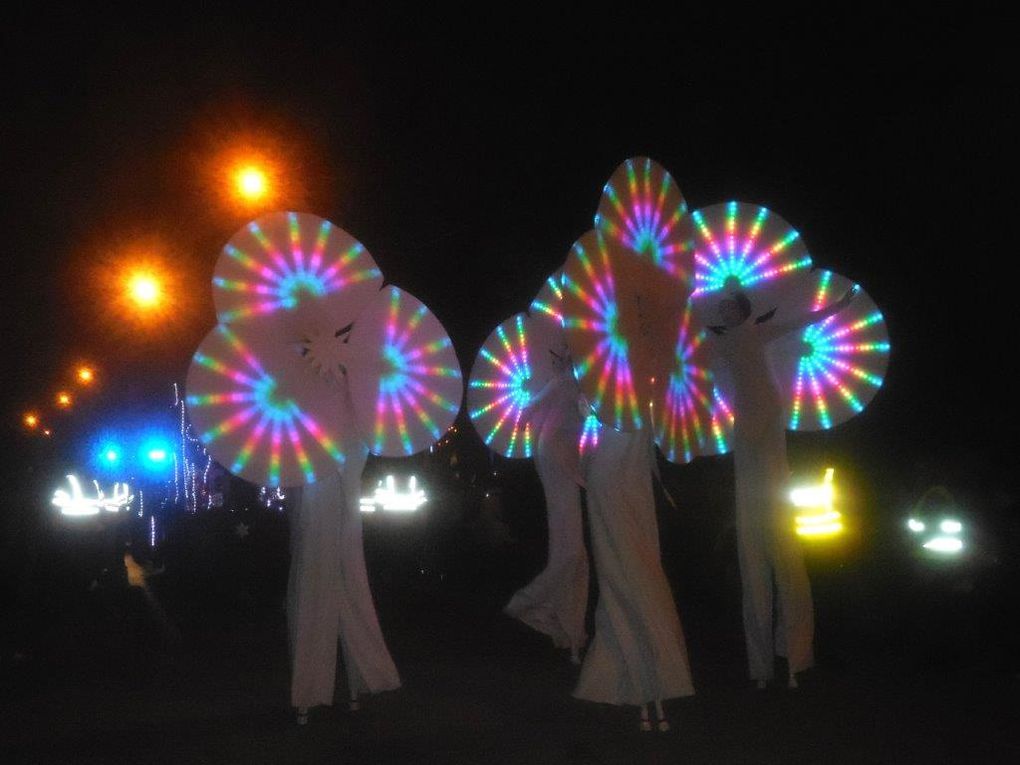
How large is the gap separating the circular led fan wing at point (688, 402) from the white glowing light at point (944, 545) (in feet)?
6.38

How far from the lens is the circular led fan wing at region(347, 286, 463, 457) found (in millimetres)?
7477

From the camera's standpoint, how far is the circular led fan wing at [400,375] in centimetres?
748

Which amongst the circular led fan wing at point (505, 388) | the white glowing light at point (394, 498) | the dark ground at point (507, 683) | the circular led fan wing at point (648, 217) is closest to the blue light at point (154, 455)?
the white glowing light at point (394, 498)

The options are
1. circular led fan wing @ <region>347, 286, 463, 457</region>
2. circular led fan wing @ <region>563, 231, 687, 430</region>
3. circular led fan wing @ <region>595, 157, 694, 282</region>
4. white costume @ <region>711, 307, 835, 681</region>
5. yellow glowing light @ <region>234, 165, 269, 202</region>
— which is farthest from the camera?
yellow glowing light @ <region>234, 165, 269, 202</region>

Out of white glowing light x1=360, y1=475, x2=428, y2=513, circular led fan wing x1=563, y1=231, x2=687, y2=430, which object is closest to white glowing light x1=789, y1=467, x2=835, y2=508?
circular led fan wing x1=563, y1=231, x2=687, y2=430

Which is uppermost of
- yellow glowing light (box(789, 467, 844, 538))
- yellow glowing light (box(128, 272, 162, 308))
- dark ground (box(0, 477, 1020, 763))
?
yellow glowing light (box(128, 272, 162, 308))

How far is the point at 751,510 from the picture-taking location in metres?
7.86

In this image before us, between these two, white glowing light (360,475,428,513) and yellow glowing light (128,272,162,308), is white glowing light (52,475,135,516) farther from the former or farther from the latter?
yellow glowing light (128,272,162,308)

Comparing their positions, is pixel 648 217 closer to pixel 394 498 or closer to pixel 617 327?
pixel 617 327

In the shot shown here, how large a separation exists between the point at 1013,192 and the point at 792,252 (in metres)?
2.01

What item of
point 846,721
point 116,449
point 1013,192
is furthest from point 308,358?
point 116,449

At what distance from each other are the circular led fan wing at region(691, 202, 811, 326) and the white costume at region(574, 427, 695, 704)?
1982 mm

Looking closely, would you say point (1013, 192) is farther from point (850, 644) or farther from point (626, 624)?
point (626, 624)

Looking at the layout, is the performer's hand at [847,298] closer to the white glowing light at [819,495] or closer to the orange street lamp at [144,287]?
the white glowing light at [819,495]
